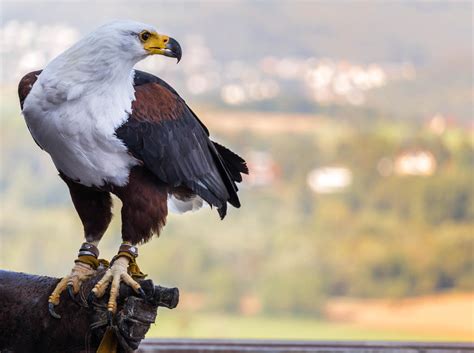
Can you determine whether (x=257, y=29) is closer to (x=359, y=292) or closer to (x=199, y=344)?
(x=359, y=292)

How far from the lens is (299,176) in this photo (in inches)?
325

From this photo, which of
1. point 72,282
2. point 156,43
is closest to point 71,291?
point 72,282

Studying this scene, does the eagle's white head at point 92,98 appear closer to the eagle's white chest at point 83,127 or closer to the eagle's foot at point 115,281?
the eagle's white chest at point 83,127

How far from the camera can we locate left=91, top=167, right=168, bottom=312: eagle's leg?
195 centimetres

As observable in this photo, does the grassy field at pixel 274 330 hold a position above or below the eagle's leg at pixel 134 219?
above

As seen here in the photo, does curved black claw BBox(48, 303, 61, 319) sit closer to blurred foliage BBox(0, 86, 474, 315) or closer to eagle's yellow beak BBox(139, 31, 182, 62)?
eagle's yellow beak BBox(139, 31, 182, 62)

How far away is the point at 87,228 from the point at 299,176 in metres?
6.21

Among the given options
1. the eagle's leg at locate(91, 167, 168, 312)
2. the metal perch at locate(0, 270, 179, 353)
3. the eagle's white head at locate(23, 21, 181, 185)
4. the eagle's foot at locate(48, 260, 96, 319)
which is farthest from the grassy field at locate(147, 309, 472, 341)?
the eagle's white head at locate(23, 21, 181, 185)

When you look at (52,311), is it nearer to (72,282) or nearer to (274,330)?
(72,282)

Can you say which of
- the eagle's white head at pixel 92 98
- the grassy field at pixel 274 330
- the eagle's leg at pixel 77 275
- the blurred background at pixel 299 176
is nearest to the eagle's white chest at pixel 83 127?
the eagle's white head at pixel 92 98

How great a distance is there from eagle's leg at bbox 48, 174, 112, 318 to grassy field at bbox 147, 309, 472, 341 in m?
4.88

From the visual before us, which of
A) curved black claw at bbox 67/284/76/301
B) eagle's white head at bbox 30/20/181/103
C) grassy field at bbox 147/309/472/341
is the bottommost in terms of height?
curved black claw at bbox 67/284/76/301

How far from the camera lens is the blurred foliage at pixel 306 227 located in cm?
766

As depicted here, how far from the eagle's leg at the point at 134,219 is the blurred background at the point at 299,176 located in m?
5.19
